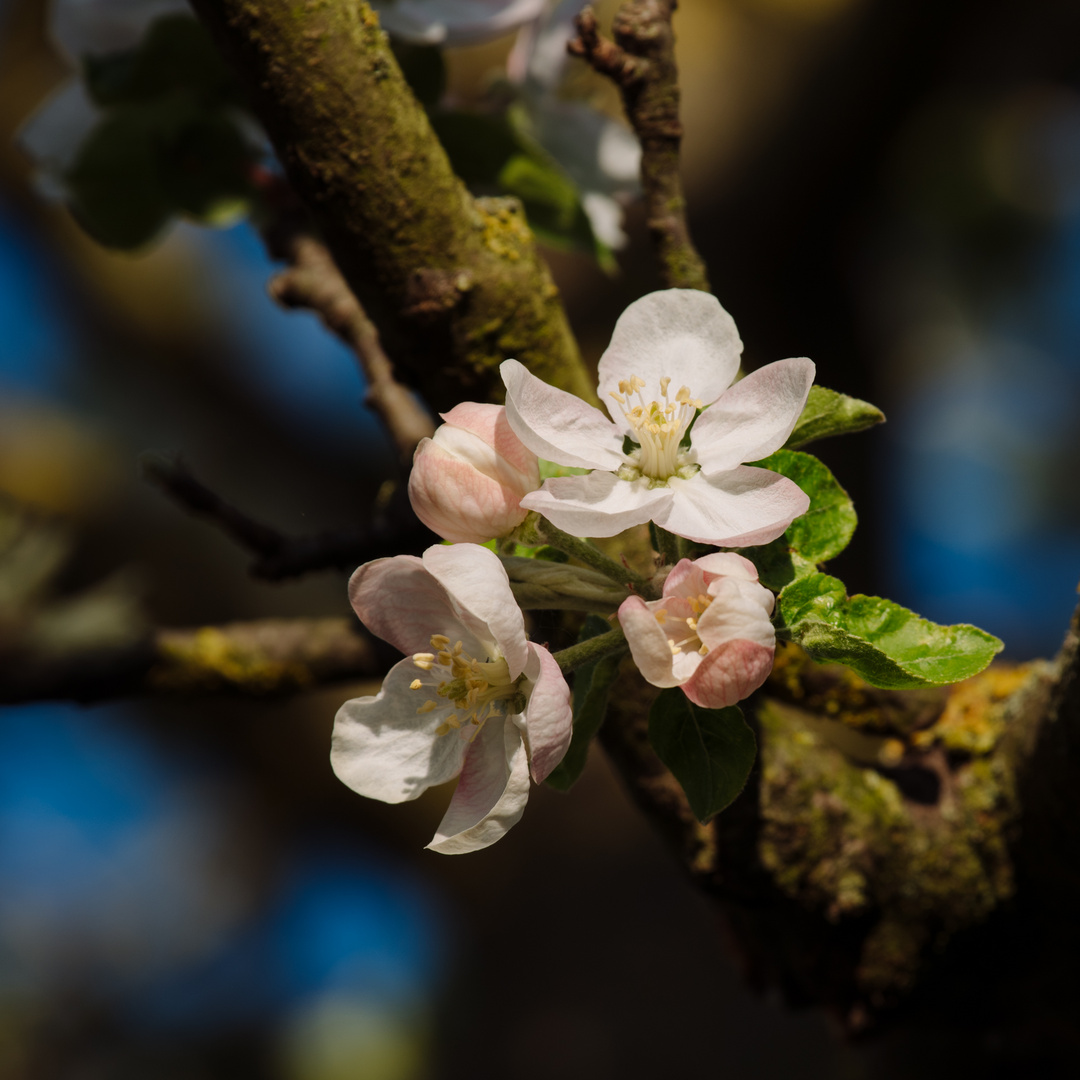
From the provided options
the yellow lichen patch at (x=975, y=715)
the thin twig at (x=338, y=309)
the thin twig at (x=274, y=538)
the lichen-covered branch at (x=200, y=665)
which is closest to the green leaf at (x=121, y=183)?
the thin twig at (x=338, y=309)

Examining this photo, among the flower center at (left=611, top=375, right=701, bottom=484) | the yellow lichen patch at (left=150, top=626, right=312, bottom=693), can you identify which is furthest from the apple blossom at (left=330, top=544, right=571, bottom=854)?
the yellow lichen patch at (left=150, top=626, right=312, bottom=693)

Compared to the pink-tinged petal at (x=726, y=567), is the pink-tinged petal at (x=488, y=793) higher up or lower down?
lower down

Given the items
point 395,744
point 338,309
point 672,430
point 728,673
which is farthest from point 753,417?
point 338,309

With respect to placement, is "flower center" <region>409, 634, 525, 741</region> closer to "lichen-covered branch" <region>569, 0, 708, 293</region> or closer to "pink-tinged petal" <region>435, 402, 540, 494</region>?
"pink-tinged petal" <region>435, 402, 540, 494</region>

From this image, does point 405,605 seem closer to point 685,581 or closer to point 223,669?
point 685,581

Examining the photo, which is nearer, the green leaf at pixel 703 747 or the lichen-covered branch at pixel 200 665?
the green leaf at pixel 703 747

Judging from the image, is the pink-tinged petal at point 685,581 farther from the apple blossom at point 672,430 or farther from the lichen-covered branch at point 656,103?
the lichen-covered branch at point 656,103

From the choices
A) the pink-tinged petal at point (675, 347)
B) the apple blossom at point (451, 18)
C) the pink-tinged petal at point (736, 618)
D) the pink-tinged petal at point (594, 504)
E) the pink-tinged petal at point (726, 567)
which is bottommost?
the pink-tinged petal at point (736, 618)

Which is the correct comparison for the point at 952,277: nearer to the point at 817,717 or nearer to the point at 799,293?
the point at 799,293
